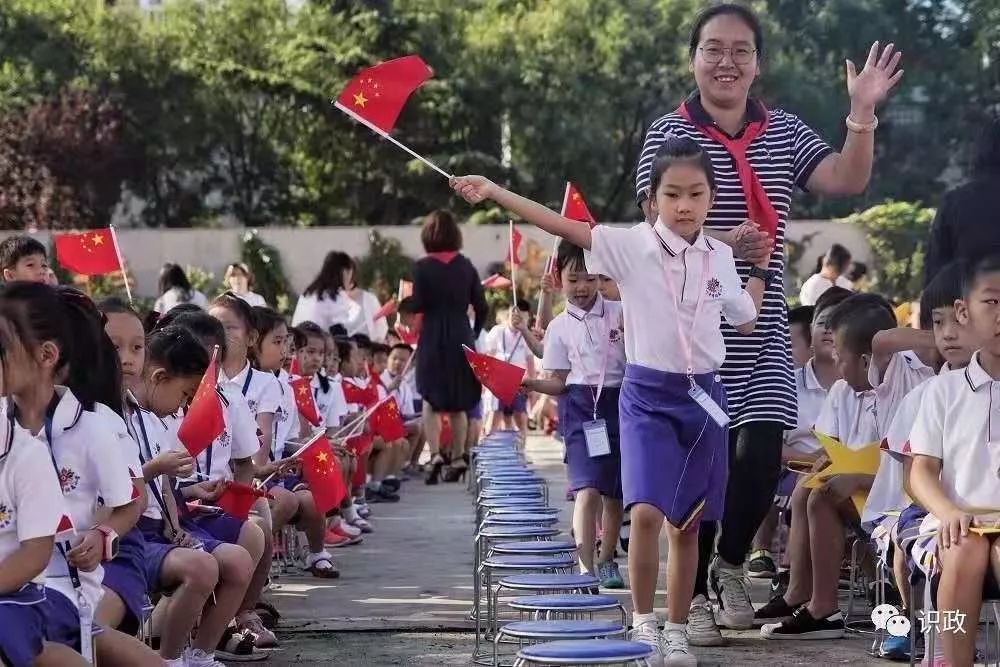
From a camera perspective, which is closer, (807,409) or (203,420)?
(203,420)

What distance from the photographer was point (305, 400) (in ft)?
30.2

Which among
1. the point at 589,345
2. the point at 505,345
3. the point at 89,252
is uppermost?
the point at 89,252

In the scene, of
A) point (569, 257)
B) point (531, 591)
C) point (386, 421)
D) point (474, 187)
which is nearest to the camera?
point (474, 187)

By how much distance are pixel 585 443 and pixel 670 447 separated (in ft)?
7.78

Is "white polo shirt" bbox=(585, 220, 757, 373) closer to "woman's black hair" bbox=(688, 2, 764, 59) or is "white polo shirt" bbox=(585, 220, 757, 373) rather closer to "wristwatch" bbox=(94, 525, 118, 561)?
"woman's black hair" bbox=(688, 2, 764, 59)

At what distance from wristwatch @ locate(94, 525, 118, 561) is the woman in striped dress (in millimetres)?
2459

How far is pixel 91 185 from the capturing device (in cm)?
3694

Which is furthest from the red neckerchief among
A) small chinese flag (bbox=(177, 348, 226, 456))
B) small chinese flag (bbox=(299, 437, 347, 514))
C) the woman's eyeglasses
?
small chinese flag (bbox=(299, 437, 347, 514))

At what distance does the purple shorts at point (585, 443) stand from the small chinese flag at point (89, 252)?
3200mm

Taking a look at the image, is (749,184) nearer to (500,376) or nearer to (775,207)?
(775,207)

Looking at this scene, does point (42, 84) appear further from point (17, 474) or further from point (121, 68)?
point (17, 474)

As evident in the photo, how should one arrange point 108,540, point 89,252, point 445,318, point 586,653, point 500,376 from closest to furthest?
point 586,653 → point 108,540 → point 500,376 → point 89,252 → point 445,318

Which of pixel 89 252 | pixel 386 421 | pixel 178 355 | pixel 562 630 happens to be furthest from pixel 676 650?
pixel 386 421

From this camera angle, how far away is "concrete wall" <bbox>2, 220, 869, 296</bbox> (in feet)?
97.8
